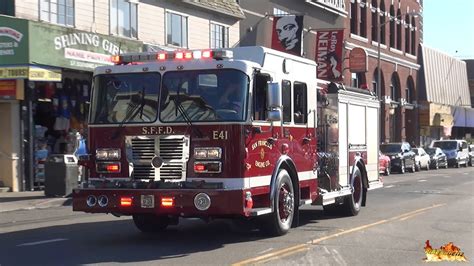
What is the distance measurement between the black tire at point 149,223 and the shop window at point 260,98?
2813 millimetres

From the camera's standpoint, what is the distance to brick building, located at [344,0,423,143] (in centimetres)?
4622

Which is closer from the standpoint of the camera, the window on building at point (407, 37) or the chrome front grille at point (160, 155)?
the chrome front grille at point (160, 155)

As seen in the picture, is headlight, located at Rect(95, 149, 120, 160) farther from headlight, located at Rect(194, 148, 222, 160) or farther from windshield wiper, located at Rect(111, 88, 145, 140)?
headlight, located at Rect(194, 148, 222, 160)

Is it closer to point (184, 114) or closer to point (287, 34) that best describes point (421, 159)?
point (287, 34)

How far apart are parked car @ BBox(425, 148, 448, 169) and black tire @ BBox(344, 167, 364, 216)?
29.1 metres

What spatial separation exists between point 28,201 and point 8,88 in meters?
3.87

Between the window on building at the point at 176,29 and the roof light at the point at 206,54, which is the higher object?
the window on building at the point at 176,29

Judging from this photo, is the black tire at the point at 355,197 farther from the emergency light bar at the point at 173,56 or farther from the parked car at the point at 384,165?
the parked car at the point at 384,165

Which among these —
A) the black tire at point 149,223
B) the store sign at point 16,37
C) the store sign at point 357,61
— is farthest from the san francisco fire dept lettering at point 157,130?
the store sign at point 357,61

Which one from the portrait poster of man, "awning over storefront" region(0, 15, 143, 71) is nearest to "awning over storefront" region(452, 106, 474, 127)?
the portrait poster of man

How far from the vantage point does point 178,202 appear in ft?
28.8

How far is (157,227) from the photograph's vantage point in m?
11.0

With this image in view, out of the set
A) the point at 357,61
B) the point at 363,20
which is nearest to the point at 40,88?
the point at 357,61

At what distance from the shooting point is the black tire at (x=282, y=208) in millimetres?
9852
